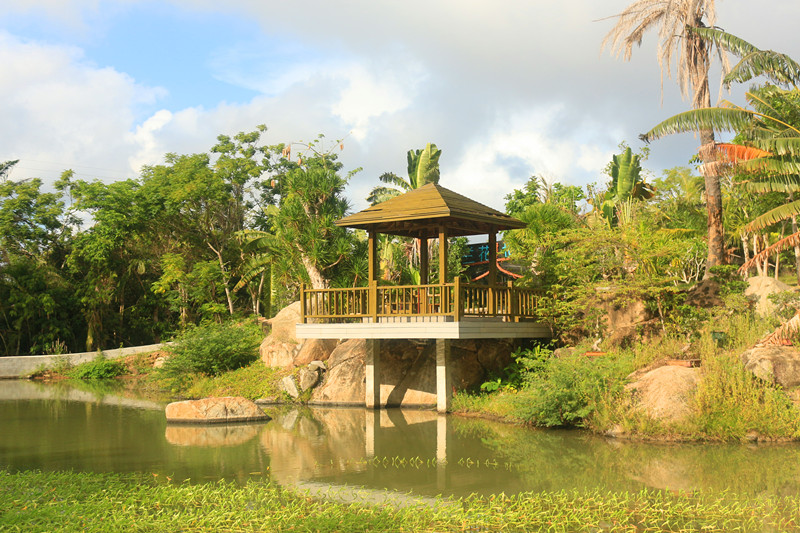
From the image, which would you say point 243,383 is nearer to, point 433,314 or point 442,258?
point 433,314

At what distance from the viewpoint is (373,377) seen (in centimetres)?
1706

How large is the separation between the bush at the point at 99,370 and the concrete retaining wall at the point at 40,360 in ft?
1.96

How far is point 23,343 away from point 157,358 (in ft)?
24.6

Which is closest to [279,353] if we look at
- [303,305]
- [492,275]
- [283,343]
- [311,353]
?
[283,343]

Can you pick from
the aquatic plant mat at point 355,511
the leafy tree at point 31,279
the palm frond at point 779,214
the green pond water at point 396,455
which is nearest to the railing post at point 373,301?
the green pond water at point 396,455

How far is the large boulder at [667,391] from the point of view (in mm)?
12070

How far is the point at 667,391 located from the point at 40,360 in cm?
2395

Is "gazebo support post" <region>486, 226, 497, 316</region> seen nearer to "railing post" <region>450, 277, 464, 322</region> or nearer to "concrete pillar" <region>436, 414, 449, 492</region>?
"railing post" <region>450, 277, 464, 322</region>

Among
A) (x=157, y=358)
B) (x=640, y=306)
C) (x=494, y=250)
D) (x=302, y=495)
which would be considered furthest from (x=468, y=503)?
(x=157, y=358)

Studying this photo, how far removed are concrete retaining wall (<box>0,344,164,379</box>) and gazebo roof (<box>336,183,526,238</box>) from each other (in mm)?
14069

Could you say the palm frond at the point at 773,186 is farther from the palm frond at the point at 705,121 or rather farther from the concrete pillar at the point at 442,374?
the concrete pillar at the point at 442,374

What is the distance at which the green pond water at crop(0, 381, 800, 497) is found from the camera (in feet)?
30.4

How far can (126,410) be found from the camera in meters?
17.9

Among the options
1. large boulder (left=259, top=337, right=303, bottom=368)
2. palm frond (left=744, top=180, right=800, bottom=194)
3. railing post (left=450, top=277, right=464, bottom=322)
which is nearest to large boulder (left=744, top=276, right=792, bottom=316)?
palm frond (left=744, top=180, right=800, bottom=194)
